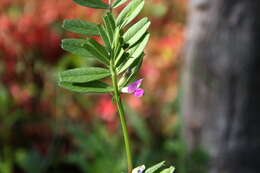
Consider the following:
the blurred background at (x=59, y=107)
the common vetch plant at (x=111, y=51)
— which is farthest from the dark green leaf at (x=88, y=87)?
the blurred background at (x=59, y=107)

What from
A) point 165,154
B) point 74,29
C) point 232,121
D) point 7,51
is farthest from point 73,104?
point 74,29

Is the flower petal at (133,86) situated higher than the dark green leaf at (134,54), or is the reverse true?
the dark green leaf at (134,54)

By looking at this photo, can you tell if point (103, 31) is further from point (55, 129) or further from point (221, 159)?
point (55, 129)

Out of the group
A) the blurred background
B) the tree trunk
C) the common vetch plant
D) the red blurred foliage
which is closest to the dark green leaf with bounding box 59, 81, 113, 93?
the common vetch plant

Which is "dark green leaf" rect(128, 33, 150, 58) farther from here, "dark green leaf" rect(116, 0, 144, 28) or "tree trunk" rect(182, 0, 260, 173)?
"tree trunk" rect(182, 0, 260, 173)

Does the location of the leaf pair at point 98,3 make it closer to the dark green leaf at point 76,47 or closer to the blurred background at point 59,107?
the dark green leaf at point 76,47

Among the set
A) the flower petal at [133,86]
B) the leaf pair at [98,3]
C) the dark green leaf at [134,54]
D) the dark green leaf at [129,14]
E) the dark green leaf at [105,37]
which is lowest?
the flower petal at [133,86]
